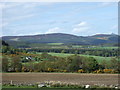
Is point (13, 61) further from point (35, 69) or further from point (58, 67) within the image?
point (58, 67)

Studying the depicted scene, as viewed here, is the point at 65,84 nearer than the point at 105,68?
Yes

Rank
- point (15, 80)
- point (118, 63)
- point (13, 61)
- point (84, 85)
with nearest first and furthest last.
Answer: point (84, 85)
point (15, 80)
point (13, 61)
point (118, 63)

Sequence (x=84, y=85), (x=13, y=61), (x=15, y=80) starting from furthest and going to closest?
(x=13, y=61) < (x=15, y=80) < (x=84, y=85)

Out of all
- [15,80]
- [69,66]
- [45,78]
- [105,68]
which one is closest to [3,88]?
[15,80]

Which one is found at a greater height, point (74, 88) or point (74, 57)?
point (74, 57)

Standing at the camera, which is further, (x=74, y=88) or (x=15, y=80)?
(x=15, y=80)

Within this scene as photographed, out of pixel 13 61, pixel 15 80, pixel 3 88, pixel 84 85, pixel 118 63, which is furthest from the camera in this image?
pixel 118 63

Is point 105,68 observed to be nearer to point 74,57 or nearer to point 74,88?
point 74,57

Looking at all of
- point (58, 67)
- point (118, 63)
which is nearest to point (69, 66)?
point (58, 67)

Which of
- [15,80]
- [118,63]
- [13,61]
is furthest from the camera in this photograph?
[118,63]
